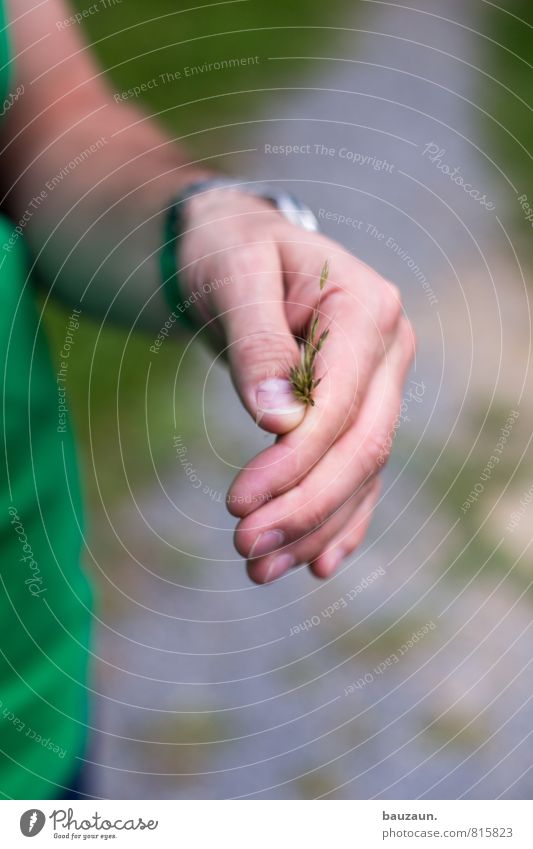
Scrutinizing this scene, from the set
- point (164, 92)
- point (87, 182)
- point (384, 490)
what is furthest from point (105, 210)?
point (384, 490)

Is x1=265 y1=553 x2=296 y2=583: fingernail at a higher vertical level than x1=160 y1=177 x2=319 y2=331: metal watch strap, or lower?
lower

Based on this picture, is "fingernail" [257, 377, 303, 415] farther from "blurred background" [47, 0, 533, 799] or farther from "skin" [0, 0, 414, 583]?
"blurred background" [47, 0, 533, 799]

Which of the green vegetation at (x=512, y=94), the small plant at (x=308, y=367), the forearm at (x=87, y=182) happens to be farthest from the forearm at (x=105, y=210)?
the green vegetation at (x=512, y=94)

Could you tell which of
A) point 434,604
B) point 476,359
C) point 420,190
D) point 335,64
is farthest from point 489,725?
point 335,64

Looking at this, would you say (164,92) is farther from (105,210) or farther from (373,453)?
(373,453)

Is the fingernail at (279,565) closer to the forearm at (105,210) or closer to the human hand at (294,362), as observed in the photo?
the human hand at (294,362)

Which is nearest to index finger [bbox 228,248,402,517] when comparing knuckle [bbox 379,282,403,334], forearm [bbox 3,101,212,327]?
knuckle [bbox 379,282,403,334]

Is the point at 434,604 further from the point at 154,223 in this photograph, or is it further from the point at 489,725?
the point at 154,223
